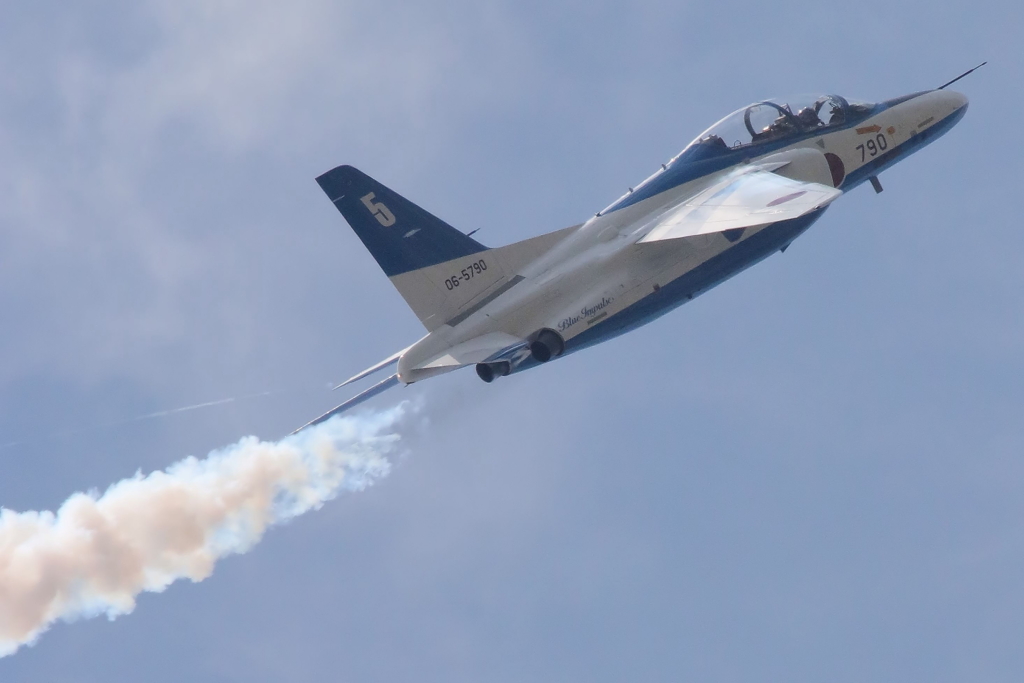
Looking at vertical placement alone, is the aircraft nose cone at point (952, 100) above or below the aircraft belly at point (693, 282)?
above

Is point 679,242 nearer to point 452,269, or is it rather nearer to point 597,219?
point 597,219

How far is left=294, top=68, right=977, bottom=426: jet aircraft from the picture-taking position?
22.9 m

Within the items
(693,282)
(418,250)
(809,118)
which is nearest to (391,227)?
(418,250)

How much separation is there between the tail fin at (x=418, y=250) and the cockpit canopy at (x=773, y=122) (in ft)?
14.0

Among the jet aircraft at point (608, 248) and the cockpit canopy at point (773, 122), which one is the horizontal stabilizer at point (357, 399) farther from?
the cockpit canopy at point (773, 122)

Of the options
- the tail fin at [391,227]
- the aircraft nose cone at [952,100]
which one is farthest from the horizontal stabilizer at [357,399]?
the aircraft nose cone at [952,100]

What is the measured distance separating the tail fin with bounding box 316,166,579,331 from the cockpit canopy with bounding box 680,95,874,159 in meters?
4.27

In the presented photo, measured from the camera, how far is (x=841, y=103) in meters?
26.7

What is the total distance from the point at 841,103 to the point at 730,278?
15.1 ft

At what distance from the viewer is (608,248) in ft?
78.7

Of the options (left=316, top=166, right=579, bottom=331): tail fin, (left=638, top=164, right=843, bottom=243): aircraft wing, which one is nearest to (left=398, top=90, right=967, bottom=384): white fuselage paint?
(left=316, top=166, right=579, bottom=331): tail fin

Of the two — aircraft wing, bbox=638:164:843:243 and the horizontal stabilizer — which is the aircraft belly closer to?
aircraft wing, bbox=638:164:843:243

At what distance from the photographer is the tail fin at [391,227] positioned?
950 inches

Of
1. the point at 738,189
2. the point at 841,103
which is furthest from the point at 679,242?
the point at 841,103
